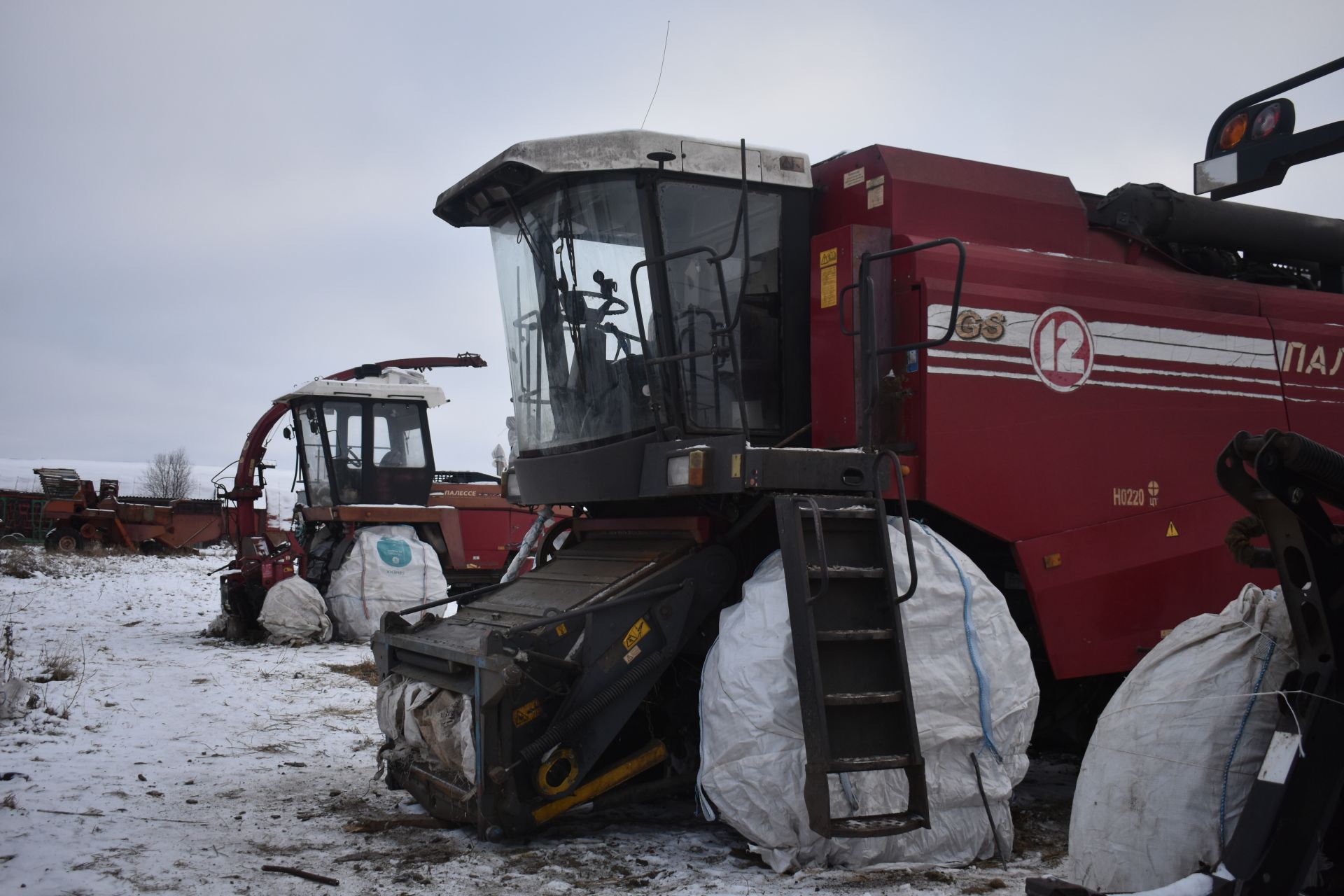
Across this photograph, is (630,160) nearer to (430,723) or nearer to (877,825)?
(430,723)

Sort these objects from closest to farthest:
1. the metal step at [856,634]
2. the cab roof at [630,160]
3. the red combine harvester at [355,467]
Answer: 1. the metal step at [856,634]
2. the cab roof at [630,160]
3. the red combine harvester at [355,467]

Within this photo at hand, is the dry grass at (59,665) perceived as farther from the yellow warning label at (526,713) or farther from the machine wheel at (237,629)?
the yellow warning label at (526,713)

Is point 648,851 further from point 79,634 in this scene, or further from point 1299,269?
point 79,634

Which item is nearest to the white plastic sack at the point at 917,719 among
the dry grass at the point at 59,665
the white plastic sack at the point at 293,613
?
the dry grass at the point at 59,665

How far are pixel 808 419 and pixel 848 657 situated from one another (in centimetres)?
134

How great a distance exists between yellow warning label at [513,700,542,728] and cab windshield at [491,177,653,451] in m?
1.25

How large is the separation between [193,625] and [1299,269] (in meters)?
10.7

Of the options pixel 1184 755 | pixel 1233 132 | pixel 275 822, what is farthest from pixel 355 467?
pixel 1184 755

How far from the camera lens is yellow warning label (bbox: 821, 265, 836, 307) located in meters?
4.71

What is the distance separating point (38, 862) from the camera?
358cm

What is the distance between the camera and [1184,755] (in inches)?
108

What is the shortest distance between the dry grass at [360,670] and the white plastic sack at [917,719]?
4813 mm

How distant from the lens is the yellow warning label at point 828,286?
471cm

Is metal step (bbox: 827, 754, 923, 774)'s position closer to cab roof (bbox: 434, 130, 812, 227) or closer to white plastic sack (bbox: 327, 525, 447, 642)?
cab roof (bbox: 434, 130, 812, 227)
